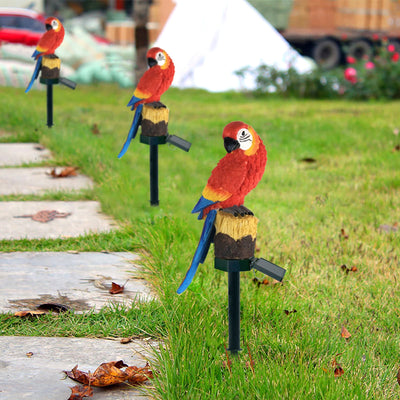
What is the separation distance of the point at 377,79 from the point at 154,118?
7.64 metres

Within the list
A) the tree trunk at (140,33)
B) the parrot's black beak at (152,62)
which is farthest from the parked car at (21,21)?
the parrot's black beak at (152,62)

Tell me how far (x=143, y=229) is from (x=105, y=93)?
24.2ft

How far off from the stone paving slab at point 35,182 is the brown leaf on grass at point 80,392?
2.70m

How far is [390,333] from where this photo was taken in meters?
2.71

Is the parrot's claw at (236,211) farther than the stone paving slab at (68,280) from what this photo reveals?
No

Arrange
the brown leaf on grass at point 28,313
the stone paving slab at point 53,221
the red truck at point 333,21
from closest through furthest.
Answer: the brown leaf on grass at point 28,313 < the stone paving slab at point 53,221 < the red truck at point 333,21

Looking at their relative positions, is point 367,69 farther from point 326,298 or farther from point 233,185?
point 233,185

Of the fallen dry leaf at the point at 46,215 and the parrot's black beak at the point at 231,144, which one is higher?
the parrot's black beak at the point at 231,144

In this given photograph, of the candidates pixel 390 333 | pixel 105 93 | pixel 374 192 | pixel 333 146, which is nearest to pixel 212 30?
pixel 105 93

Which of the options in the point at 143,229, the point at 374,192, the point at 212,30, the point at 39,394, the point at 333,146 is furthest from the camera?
the point at 212,30

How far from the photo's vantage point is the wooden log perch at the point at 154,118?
148 inches

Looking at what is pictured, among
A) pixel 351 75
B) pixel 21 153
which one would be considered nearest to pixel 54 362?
pixel 21 153

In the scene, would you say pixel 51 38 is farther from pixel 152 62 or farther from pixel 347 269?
pixel 347 269

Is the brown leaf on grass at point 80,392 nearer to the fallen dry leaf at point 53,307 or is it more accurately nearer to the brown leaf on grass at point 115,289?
the fallen dry leaf at point 53,307
